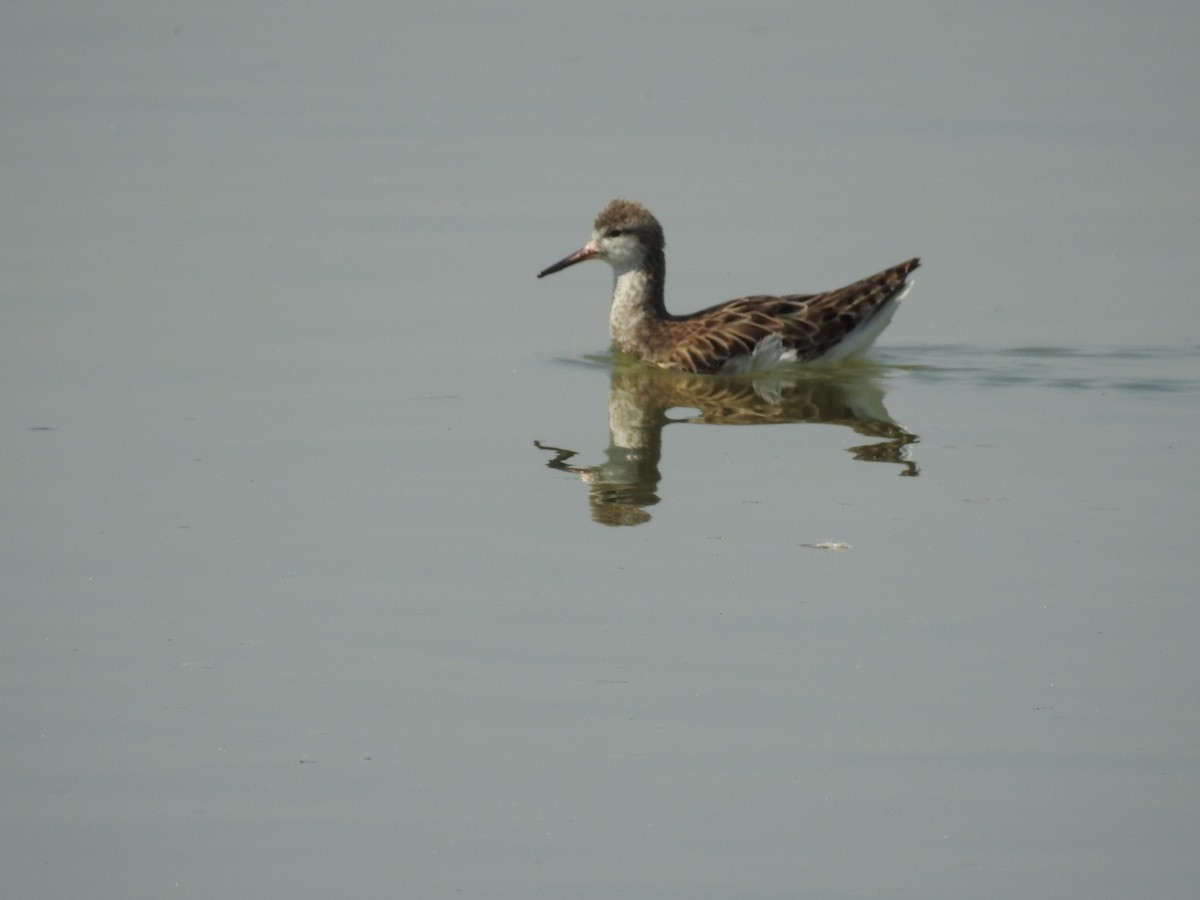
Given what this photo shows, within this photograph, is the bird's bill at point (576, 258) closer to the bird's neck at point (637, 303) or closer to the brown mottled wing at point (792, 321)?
the bird's neck at point (637, 303)

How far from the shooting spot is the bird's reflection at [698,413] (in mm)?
10242

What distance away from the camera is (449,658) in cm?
780

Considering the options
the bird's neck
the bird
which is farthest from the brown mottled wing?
the bird's neck

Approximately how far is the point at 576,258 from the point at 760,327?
1.62 m

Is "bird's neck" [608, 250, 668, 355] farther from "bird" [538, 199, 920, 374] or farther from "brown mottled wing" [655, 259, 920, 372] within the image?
"brown mottled wing" [655, 259, 920, 372]

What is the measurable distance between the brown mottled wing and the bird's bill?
1.09 meters

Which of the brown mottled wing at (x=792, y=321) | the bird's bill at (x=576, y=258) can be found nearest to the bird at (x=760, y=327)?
the brown mottled wing at (x=792, y=321)

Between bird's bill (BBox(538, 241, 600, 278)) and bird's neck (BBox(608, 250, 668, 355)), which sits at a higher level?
bird's bill (BBox(538, 241, 600, 278))

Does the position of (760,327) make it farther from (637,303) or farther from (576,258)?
(576,258)

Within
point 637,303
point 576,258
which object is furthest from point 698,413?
point 576,258

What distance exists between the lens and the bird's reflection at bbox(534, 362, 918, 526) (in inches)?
403

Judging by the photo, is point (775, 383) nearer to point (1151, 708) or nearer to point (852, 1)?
point (1151, 708)

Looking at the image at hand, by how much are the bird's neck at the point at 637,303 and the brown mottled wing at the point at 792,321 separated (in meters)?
0.43

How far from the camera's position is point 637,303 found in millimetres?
13727
